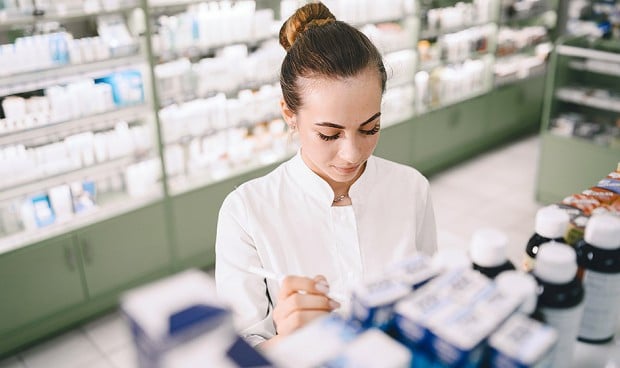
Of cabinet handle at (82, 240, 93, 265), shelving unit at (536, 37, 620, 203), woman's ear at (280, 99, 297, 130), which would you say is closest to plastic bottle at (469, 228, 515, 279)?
woman's ear at (280, 99, 297, 130)

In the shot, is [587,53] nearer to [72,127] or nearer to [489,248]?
[72,127]

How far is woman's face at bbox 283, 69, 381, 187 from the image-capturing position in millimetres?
1314

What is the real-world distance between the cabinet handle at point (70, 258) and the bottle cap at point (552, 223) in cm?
283

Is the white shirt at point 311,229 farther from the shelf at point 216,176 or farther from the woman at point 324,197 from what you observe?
the shelf at point 216,176

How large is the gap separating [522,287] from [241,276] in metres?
0.76

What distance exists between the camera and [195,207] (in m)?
3.73

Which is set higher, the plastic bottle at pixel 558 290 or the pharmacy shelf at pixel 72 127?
the plastic bottle at pixel 558 290

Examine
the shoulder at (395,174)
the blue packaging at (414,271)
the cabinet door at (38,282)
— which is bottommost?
the cabinet door at (38,282)

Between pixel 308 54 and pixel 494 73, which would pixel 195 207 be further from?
pixel 494 73

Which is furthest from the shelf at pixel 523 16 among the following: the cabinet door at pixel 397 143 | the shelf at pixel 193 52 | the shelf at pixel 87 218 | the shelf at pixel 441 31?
the shelf at pixel 87 218

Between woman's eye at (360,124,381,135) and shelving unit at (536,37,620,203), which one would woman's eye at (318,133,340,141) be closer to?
woman's eye at (360,124,381,135)

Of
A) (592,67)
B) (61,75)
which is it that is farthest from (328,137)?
(592,67)

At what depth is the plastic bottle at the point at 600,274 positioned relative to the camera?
3.09ft

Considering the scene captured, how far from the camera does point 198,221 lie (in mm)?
3770
